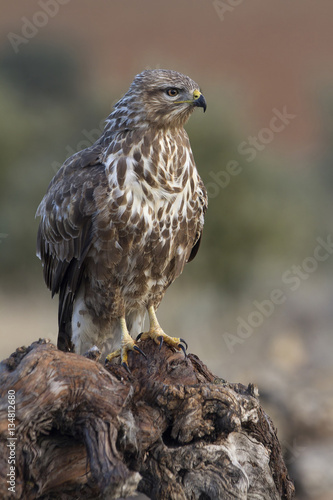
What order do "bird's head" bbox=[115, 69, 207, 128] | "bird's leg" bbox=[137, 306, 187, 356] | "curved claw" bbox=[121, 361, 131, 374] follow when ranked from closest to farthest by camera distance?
"curved claw" bbox=[121, 361, 131, 374] < "bird's leg" bbox=[137, 306, 187, 356] < "bird's head" bbox=[115, 69, 207, 128]

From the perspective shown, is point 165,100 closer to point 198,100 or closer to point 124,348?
point 198,100

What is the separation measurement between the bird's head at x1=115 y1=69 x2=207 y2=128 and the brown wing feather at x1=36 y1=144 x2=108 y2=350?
50cm

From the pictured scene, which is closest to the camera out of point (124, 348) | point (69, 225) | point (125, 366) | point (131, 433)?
point (131, 433)

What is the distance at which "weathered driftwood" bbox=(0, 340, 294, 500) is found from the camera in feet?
13.6

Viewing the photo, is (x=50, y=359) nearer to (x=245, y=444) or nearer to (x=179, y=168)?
(x=245, y=444)

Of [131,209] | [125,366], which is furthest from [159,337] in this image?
[131,209]

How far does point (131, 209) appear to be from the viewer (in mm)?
5828

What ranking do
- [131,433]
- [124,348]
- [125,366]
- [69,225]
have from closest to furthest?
1. [131,433]
2. [125,366]
3. [124,348]
4. [69,225]

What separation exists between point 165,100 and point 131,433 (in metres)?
2.84

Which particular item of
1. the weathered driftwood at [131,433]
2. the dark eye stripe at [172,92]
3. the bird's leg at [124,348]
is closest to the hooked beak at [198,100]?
the dark eye stripe at [172,92]

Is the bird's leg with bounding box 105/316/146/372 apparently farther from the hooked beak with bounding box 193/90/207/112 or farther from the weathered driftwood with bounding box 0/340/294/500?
the hooked beak with bounding box 193/90/207/112

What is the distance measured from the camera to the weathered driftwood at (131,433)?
13.6ft

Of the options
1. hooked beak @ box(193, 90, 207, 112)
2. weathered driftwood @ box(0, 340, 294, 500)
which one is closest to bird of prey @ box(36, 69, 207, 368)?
hooked beak @ box(193, 90, 207, 112)

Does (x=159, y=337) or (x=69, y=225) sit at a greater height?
(x=69, y=225)
